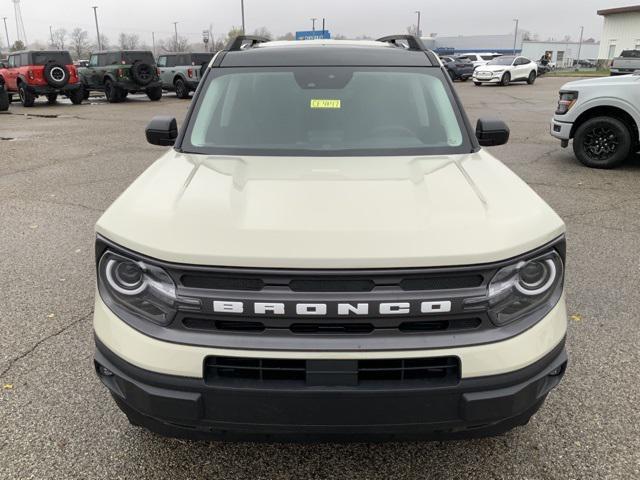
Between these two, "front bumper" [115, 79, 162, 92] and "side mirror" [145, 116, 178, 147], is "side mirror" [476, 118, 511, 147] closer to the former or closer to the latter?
"side mirror" [145, 116, 178, 147]

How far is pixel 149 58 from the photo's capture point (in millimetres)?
22781

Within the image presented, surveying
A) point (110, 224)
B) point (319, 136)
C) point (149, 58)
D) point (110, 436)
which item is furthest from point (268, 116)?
point (149, 58)

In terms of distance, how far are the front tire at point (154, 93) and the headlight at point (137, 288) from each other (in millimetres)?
22559

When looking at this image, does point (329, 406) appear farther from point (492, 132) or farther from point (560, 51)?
point (560, 51)

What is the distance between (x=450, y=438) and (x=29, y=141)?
12.9 metres

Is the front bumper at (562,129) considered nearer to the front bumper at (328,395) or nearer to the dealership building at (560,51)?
the front bumper at (328,395)

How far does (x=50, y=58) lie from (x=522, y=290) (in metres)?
22.9

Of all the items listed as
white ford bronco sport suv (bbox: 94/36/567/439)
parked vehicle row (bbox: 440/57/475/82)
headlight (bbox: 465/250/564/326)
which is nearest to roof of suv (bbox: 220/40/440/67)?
white ford bronco sport suv (bbox: 94/36/567/439)

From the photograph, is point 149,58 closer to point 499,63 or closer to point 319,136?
point 499,63

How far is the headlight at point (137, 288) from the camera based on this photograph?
195 centimetres

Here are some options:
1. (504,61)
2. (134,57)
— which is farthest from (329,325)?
(504,61)

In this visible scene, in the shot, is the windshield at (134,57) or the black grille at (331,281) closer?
the black grille at (331,281)

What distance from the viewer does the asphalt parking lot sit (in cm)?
246

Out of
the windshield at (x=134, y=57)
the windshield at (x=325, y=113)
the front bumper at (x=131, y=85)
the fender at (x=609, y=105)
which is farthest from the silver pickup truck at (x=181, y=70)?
the windshield at (x=325, y=113)
